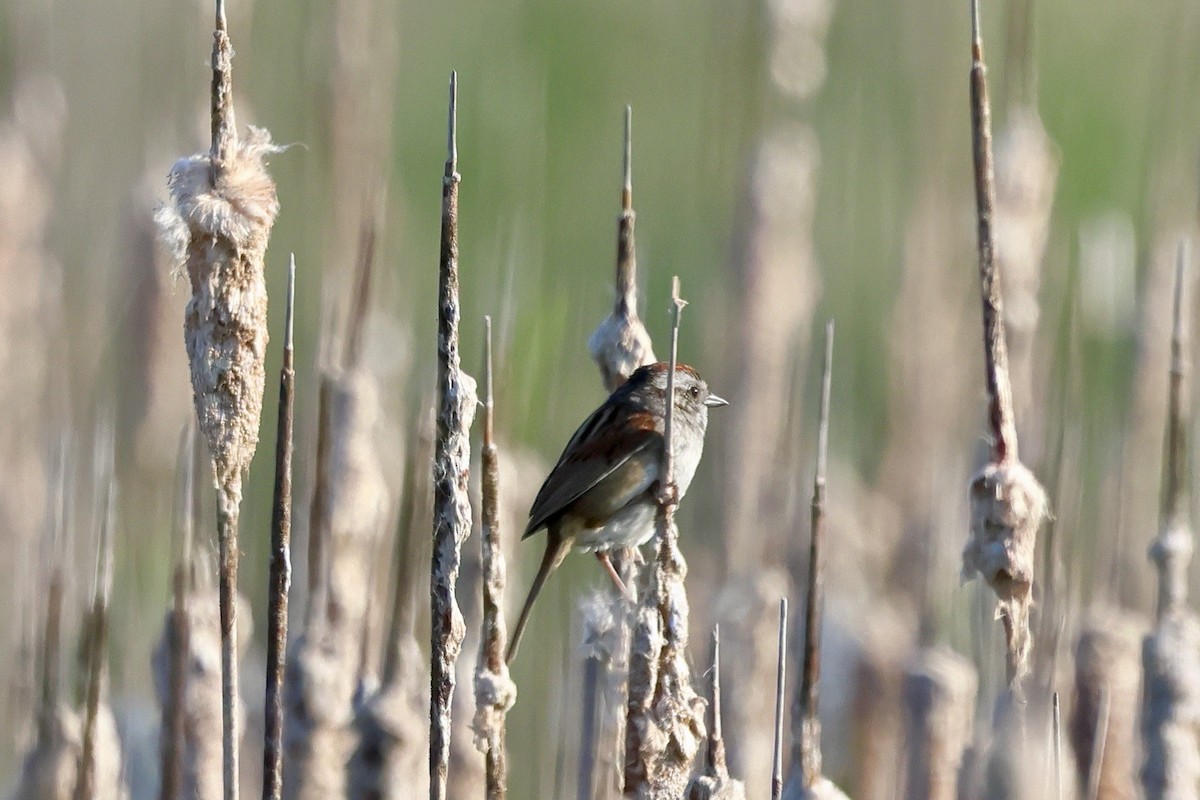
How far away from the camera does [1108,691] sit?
3.44 m

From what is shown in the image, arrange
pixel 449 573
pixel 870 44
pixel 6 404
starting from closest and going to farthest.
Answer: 1. pixel 449 573
2. pixel 6 404
3. pixel 870 44

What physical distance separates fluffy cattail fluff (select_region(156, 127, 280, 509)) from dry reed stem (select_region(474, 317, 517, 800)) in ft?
1.32

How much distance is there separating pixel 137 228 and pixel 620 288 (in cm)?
174

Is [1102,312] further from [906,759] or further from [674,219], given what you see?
[674,219]

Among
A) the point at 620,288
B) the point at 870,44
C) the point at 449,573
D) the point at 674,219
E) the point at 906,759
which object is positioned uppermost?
the point at 870,44

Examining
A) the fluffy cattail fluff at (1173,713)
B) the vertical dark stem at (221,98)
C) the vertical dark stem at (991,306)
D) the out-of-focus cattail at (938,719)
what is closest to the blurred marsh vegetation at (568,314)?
the out-of-focus cattail at (938,719)

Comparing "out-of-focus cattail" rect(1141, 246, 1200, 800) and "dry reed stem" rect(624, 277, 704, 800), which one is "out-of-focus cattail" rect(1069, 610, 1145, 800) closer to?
"out-of-focus cattail" rect(1141, 246, 1200, 800)

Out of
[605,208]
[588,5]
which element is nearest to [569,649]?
[605,208]

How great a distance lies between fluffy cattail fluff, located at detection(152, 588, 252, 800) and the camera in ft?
10.2

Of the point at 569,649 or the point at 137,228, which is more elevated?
the point at 137,228

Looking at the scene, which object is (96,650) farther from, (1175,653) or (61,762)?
(1175,653)

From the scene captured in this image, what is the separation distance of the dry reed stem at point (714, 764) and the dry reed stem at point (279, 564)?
0.67 m

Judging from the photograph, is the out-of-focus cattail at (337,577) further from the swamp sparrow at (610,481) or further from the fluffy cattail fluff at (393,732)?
the swamp sparrow at (610,481)

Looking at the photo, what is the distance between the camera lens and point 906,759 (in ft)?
11.9
